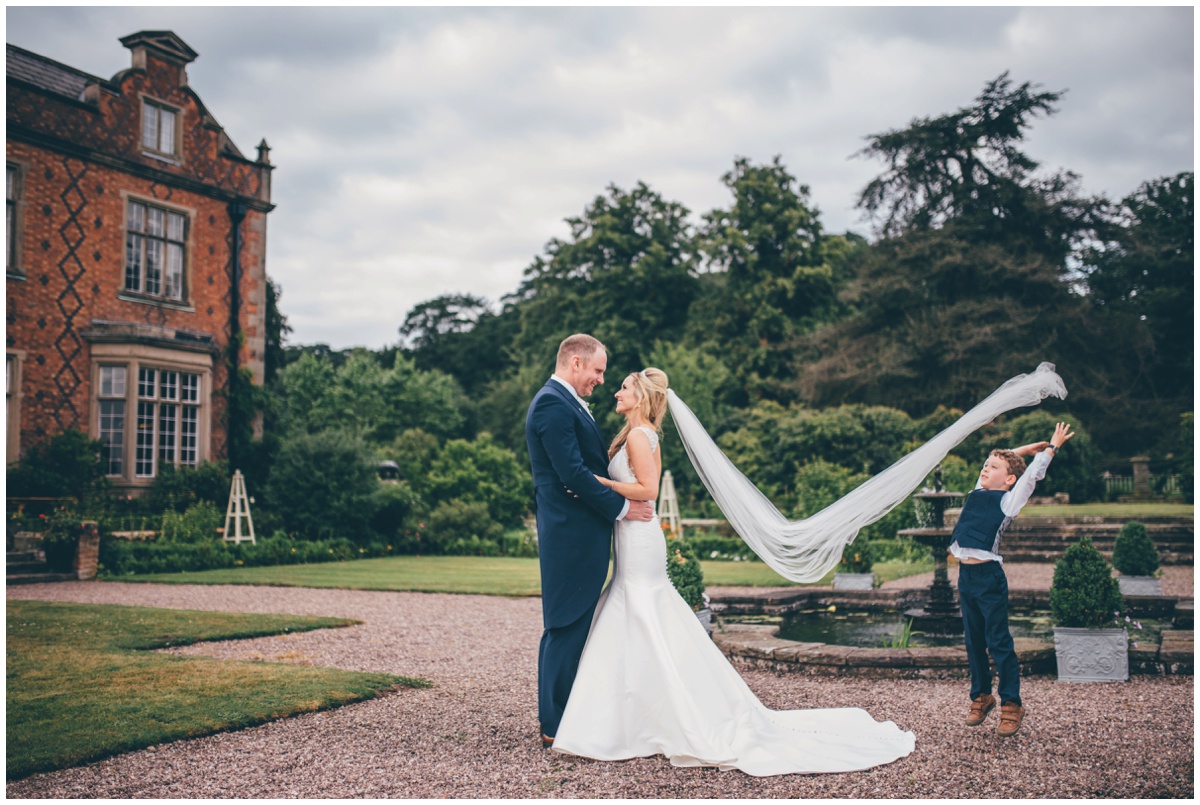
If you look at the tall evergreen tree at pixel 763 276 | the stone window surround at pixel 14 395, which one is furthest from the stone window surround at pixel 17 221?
the tall evergreen tree at pixel 763 276

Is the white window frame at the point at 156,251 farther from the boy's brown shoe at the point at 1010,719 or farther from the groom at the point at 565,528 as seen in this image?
the boy's brown shoe at the point at 1010,719

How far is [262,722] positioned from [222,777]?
3.59 ft

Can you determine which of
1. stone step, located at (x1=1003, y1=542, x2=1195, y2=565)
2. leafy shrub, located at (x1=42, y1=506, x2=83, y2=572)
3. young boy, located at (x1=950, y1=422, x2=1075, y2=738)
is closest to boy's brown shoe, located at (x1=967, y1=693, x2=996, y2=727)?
young boy, located at (x1=950, y1=422, x2=1075, y2=738)

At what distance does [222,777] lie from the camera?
446 centimetres

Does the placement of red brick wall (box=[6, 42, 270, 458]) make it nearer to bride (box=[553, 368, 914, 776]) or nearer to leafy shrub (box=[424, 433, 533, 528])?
leafy shrub (box=[424, 433, 533, 528])

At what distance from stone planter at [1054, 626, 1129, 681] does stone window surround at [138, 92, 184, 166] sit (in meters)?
20.6

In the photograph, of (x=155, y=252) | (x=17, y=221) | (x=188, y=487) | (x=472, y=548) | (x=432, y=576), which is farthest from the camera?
(x=472, y=548)

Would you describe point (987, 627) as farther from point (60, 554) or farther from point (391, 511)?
point (391, 511)

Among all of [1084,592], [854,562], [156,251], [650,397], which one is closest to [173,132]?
[156,251]

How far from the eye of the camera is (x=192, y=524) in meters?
18.4

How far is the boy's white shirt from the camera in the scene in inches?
208

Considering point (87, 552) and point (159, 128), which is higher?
point (159, 128)

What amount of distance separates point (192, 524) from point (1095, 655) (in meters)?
16.7

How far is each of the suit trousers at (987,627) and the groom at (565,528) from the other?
6.73 ft
